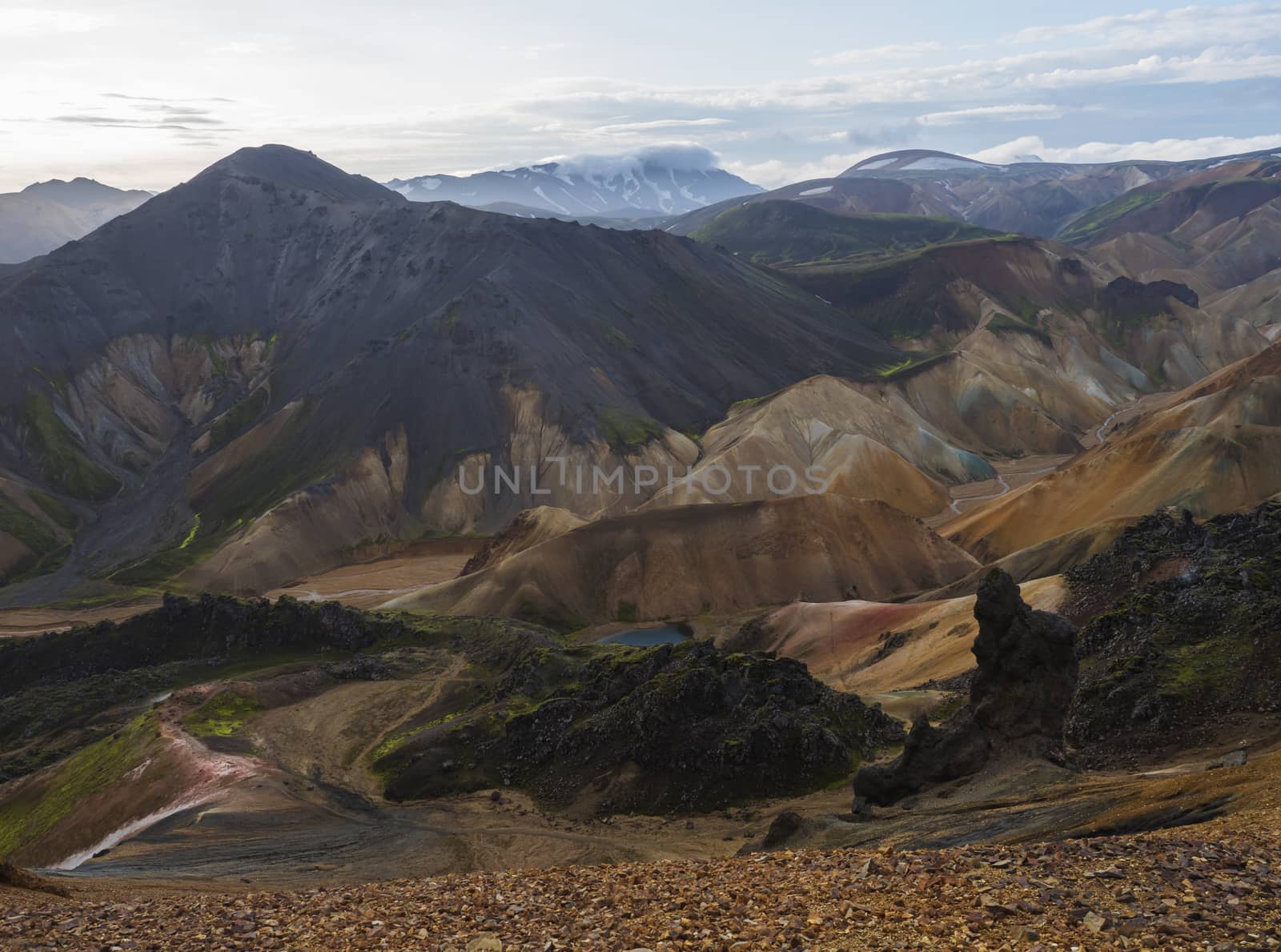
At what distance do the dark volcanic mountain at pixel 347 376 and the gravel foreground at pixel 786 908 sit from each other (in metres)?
97.8

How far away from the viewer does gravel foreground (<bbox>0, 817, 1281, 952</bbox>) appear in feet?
51.0

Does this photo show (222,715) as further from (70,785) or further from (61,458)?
(61,458)

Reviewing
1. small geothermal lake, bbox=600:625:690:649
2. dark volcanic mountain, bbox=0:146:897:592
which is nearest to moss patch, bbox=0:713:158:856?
small geothermal lake, bbox=600:625:690:649

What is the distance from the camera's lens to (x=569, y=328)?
524 ft

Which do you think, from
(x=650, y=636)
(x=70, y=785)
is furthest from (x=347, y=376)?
(x=70, y=785)

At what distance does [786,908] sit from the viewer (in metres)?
18.1

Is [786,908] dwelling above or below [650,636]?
above

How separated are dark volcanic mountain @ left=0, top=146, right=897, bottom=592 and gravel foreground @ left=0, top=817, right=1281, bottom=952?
97.8 meters

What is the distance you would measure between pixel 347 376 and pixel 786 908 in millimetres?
138218

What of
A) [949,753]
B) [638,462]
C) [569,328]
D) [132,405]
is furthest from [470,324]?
[949,753]

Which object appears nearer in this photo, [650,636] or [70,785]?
[70,785]

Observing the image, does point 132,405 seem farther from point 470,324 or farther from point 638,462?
point 638,462

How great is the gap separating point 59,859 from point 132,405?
136 meters

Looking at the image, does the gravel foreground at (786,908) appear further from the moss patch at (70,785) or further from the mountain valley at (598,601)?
the moss patch at (70,785)
